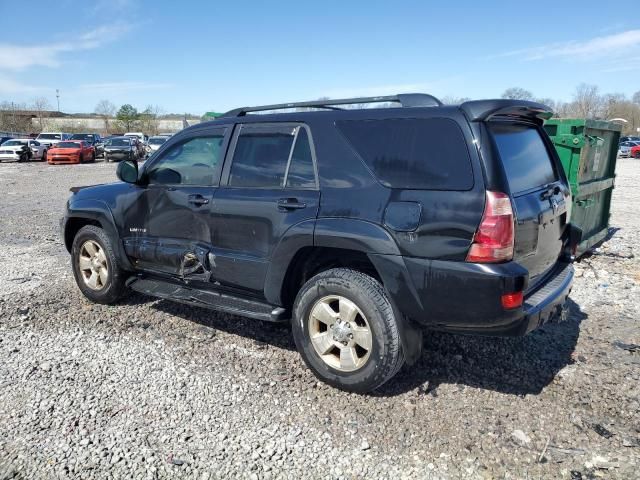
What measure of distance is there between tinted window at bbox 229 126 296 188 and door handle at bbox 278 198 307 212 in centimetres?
19

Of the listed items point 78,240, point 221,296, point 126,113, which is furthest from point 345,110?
point 126,113

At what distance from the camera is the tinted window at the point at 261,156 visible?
3.86m

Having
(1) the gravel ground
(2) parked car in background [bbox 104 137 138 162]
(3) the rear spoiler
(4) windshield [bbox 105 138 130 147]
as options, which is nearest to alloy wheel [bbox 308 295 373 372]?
(1) the gravel ground

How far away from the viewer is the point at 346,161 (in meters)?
3.49

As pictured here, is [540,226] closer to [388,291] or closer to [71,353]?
[388,291]

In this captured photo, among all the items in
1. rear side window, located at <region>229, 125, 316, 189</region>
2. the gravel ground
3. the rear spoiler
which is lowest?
the gravel ground

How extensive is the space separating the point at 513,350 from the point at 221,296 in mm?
2444

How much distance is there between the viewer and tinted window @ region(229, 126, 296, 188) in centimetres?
386

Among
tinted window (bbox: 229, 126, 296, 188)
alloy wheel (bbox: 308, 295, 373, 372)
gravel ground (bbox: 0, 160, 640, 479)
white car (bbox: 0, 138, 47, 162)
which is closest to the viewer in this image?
gravel ground (bbox: 0, 160, 640, 479)

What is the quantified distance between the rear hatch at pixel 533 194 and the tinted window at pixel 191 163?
7.32 feet

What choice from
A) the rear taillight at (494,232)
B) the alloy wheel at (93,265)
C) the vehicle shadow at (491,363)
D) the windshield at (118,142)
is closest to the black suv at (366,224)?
the rear taillight at (494,232)

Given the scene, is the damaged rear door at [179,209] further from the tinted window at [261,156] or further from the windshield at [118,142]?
the windshield at [118,142]

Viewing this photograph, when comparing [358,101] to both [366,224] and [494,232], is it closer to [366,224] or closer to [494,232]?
[366,224]

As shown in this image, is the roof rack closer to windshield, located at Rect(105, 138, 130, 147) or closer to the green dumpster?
the green dumpster
